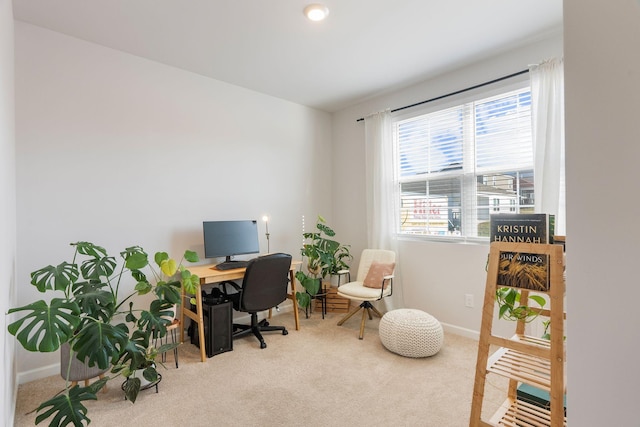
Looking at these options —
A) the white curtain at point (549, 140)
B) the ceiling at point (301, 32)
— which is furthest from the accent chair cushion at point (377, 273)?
the ceiling at point (301, 32)

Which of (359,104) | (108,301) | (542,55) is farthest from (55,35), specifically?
(542,55)

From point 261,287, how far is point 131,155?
1672mm

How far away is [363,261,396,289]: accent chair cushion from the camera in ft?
10.9

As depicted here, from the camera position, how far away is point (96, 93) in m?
2.65

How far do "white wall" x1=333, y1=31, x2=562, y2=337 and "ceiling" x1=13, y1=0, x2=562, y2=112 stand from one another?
0.13 meters

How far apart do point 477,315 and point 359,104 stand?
9.28ft

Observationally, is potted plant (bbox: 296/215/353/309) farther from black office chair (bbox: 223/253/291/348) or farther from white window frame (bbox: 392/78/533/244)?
white window frame (bbox: 392/78/533/244)

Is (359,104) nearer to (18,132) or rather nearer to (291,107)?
(291,107)

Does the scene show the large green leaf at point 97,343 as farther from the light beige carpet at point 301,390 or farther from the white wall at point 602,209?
the white wall at point 602,209

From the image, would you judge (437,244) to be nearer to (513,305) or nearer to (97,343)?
(513,305)

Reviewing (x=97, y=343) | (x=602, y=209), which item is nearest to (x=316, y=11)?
(x=602, y=209)

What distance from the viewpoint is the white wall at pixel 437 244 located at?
113 inches

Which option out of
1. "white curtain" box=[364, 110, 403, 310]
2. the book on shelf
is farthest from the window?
the book on shelf

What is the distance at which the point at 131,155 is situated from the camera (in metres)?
2.83
